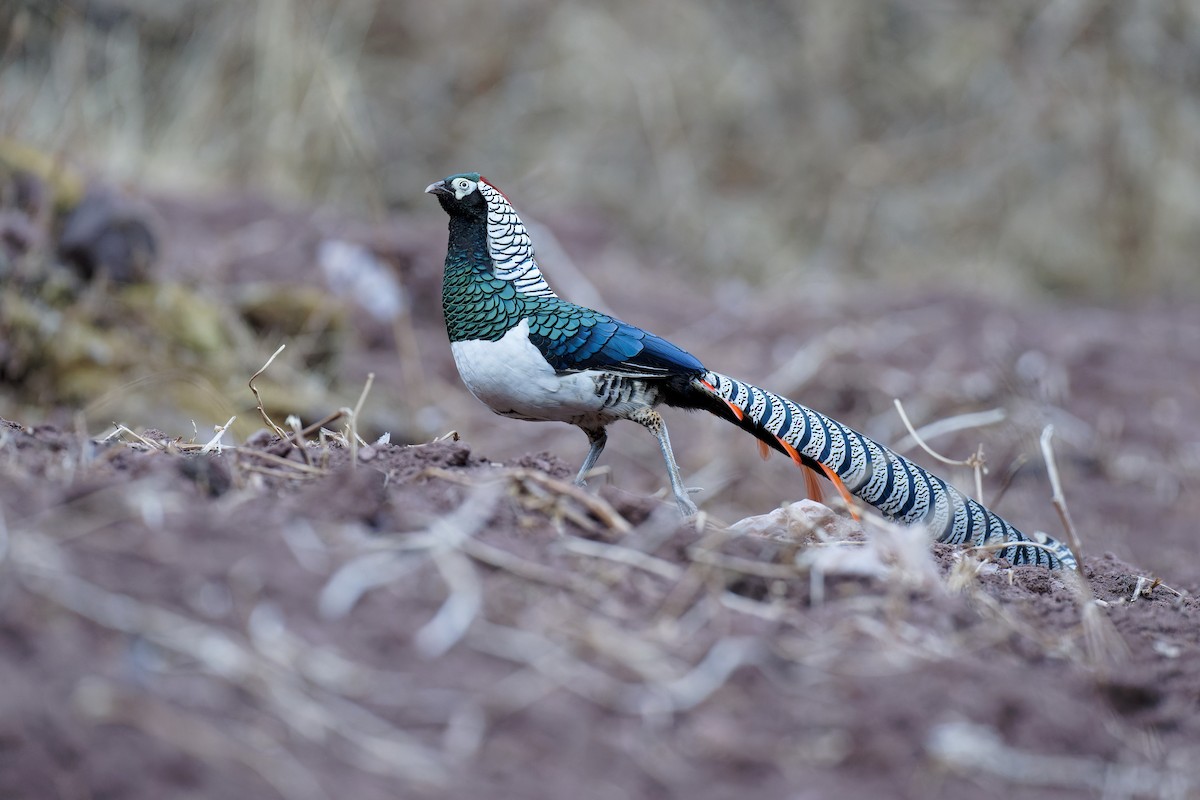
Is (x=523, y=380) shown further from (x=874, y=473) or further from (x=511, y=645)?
(x=511, y=645)

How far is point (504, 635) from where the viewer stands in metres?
2.19

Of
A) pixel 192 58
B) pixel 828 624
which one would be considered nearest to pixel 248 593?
pixel 828 624

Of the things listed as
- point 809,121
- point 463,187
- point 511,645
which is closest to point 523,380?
point 463,187

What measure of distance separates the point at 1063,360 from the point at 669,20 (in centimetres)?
703

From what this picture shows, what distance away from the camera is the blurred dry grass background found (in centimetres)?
1207

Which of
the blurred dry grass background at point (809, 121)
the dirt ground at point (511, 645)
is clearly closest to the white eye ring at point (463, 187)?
the dirt ground at point (511, 645)

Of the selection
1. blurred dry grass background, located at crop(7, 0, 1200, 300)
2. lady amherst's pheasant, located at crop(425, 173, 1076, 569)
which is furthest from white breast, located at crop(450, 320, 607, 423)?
blurred dry grass background, located at crop(7, 0, 1200, 300)

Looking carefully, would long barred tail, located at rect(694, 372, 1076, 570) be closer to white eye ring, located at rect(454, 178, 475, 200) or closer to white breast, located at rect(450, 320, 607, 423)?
white breast, located at rect(450, 320, 607, 423)

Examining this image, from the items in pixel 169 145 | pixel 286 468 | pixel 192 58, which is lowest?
pixel 286 468

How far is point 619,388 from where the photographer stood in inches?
139

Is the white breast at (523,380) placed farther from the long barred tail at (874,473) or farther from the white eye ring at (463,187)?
the white eye ring at (463,187)

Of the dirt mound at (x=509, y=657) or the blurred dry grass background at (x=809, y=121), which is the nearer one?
the dirt mound at (x=509, y=657)

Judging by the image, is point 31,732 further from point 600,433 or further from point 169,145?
point 169,145

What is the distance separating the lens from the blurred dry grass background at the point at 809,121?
12070 mm
